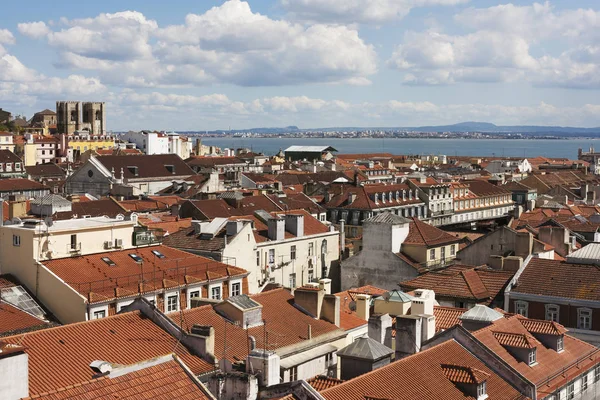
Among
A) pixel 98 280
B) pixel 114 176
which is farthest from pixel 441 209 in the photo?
pixel 98 280

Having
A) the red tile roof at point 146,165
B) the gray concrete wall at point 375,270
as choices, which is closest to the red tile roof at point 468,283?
the gray concrete wall at point 375,270

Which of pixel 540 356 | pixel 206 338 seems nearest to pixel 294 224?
pixel 540 356

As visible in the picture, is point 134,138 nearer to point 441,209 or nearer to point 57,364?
point 441,209

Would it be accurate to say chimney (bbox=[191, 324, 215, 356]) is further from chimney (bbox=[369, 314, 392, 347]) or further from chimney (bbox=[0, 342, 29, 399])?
chimney (bbox=[0, 342, 29, 399])

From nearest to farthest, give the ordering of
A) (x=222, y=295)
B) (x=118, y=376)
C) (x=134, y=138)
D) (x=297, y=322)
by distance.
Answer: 1. (x=118, y=376)
2. (x=297, y=322)
3. (x=222, y=295)
4. (x=134, y=138)

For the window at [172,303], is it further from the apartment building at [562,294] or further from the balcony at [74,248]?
the apartment building at [562,294]
